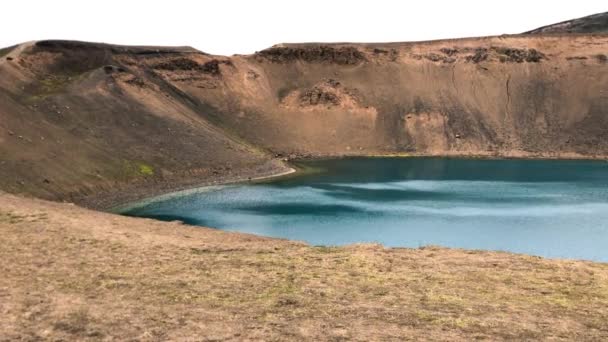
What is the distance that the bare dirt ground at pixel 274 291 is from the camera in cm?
1464

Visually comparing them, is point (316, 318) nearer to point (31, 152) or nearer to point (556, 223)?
point (556, 223)

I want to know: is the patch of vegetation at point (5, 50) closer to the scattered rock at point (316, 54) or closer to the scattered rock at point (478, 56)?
the scattered rock at point (316, 54)

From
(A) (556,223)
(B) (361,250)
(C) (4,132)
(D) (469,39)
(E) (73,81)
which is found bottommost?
(A) (556,223)

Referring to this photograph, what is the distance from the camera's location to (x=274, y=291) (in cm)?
1864

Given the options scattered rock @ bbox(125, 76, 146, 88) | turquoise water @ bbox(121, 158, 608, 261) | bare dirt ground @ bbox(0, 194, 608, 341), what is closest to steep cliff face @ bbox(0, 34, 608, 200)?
scattered rock @ bbox(125, 76, 146, 88)

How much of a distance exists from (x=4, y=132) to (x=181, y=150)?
22.3 meters

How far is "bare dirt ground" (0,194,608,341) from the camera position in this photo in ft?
48.0

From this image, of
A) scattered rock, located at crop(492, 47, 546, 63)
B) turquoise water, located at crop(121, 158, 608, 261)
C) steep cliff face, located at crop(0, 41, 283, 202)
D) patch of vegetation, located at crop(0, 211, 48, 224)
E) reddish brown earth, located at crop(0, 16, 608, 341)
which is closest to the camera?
reddish brown earth, located at crop(0, 16, 608, 341)

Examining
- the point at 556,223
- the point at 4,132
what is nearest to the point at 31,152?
the point at 4,132

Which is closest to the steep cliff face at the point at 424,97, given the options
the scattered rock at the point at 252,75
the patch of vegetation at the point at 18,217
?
the scattered rock at the point at 252,75

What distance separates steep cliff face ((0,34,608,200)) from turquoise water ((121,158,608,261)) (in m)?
11.5

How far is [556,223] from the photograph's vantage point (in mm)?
47969

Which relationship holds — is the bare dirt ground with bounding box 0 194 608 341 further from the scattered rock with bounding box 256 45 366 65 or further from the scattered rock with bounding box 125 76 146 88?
the scattered rock with bounding box 256 45 366 65

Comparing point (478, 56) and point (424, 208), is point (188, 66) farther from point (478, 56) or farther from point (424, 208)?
point (424, 208)
